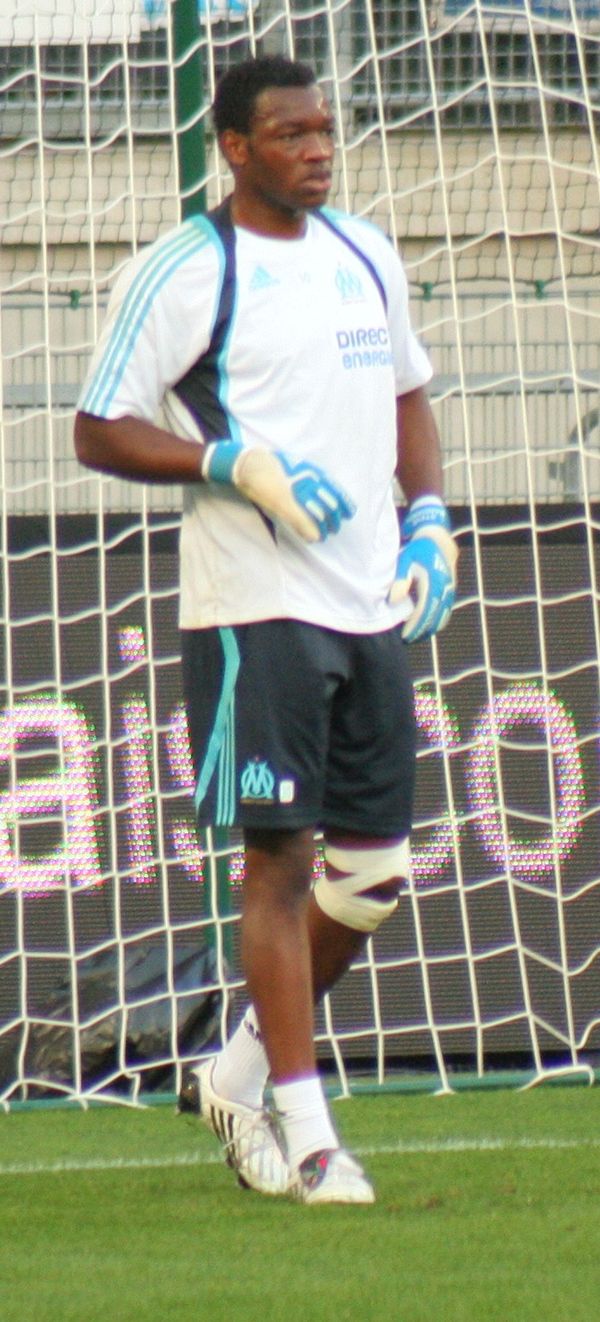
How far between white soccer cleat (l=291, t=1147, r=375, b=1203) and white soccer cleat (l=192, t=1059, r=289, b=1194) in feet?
0.33

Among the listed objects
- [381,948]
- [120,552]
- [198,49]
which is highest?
[198,49]

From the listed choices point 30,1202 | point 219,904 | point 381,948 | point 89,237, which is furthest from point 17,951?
point 30,1202

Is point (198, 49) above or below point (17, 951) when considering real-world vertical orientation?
above

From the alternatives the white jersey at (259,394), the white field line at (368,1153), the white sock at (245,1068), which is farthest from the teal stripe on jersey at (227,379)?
the white field line at (368,1153)

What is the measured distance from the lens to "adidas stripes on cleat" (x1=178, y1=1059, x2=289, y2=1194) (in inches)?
139

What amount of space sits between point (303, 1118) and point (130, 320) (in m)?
1.20

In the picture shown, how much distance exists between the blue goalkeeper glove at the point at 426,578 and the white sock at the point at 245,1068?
655 millimetres

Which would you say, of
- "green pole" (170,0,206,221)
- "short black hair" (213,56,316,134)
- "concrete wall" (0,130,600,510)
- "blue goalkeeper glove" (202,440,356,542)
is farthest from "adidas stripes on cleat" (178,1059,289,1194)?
"green pole" (170,0,206,221)

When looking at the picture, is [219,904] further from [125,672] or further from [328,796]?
[328,796]

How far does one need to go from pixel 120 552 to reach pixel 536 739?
1102 millimetres

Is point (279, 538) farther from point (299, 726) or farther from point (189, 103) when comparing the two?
point (189, 103)

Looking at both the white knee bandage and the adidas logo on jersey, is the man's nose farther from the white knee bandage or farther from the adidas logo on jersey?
the white knee bandage

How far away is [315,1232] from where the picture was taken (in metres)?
3.10

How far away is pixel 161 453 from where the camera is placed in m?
3.52
